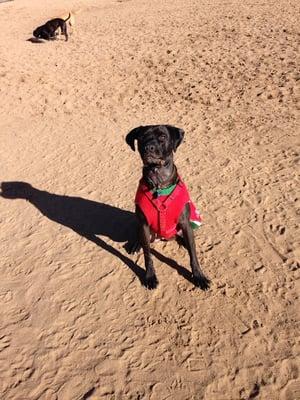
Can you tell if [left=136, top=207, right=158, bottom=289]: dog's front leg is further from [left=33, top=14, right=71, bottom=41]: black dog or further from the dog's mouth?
[left=33, top=14, right=71, bottom=41]: black dog

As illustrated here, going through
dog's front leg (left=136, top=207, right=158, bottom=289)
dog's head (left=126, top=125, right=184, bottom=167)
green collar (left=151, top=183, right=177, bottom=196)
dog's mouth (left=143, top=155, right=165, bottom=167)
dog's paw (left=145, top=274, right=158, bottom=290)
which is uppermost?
dog's head (left=126, top=125, right=184, bottom=167)

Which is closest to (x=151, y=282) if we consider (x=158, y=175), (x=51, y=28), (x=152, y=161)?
(x=158, y=175)

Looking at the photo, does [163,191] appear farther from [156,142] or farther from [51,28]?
[51,28]

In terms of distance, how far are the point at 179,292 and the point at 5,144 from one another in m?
5.96

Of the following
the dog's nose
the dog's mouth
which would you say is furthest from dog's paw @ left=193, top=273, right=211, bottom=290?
the dog's nose

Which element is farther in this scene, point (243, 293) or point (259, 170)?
point (259, 170)

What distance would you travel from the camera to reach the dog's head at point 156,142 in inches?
153

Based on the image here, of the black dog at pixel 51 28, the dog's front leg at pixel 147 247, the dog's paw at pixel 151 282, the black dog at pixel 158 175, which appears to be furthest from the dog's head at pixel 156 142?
the black dog at pixel 51 28

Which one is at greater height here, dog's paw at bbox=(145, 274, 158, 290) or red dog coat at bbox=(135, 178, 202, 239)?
red dog coat at bbox=(135, 178, 202, 239)

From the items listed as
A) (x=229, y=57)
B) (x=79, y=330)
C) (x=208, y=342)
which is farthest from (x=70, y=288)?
(x=229, y=57)

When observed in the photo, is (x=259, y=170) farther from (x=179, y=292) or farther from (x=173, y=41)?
(x=173, y=41)

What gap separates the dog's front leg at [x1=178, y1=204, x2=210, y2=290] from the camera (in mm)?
4297

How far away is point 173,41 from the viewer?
42.9ft

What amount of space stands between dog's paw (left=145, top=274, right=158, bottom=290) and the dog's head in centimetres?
141
